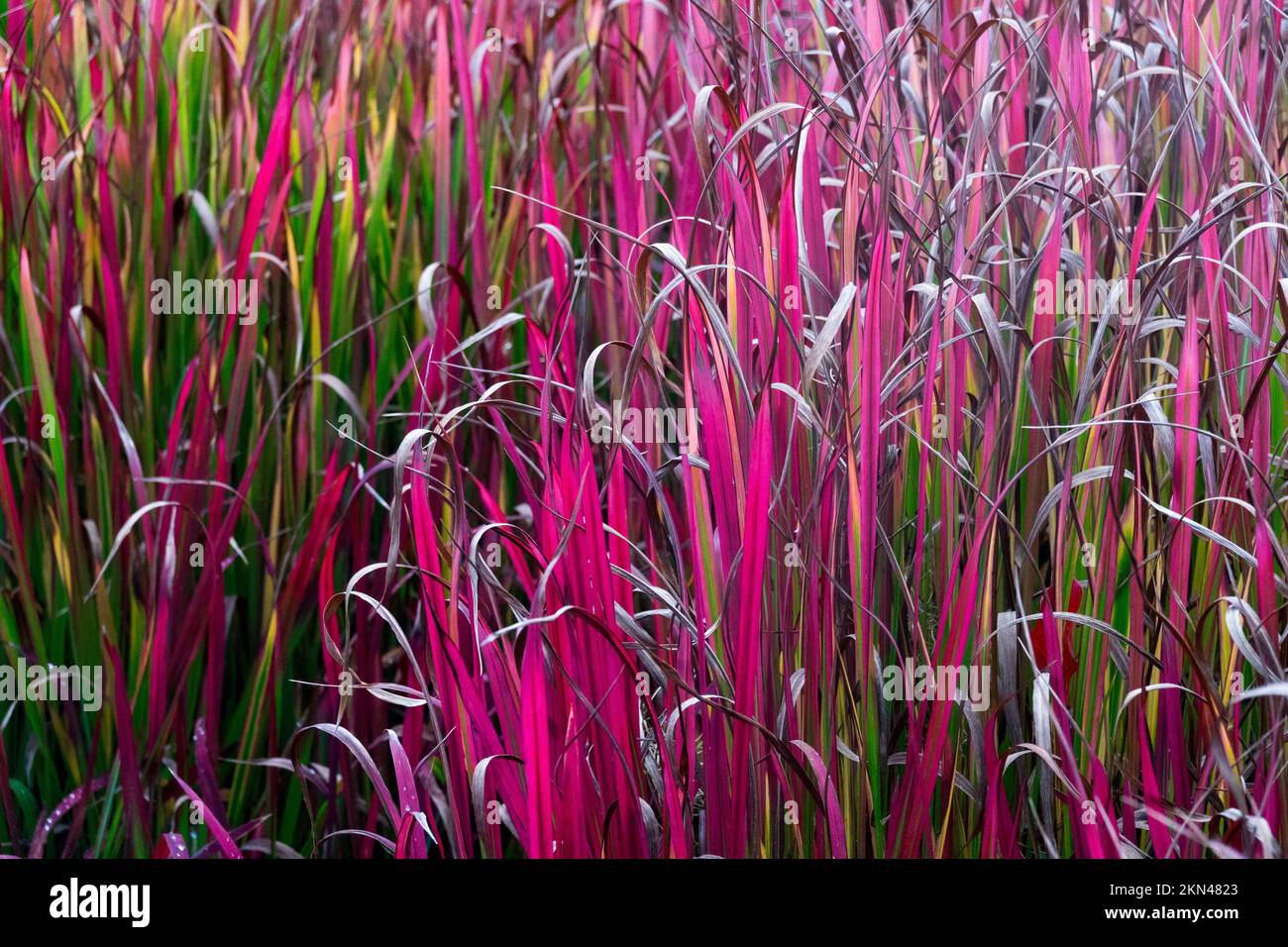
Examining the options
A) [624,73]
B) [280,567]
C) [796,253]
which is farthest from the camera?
[624,73]

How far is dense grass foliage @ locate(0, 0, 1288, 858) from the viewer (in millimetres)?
729

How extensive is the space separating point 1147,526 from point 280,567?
2.30 ft

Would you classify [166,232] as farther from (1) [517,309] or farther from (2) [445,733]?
(2) [445,733]

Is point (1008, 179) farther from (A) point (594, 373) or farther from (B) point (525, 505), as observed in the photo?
(B) point (525, 505)

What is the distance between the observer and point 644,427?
0.80m

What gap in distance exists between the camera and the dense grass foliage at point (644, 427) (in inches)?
28.7

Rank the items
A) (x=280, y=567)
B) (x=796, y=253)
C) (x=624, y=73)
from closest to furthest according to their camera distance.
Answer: (x=796, y=253)
(x=280, y=567)
(x=624, y=73)

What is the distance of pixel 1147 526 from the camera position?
779 millimetres

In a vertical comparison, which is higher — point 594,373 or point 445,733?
point 594,373

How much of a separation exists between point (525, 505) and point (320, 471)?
0.18 m
